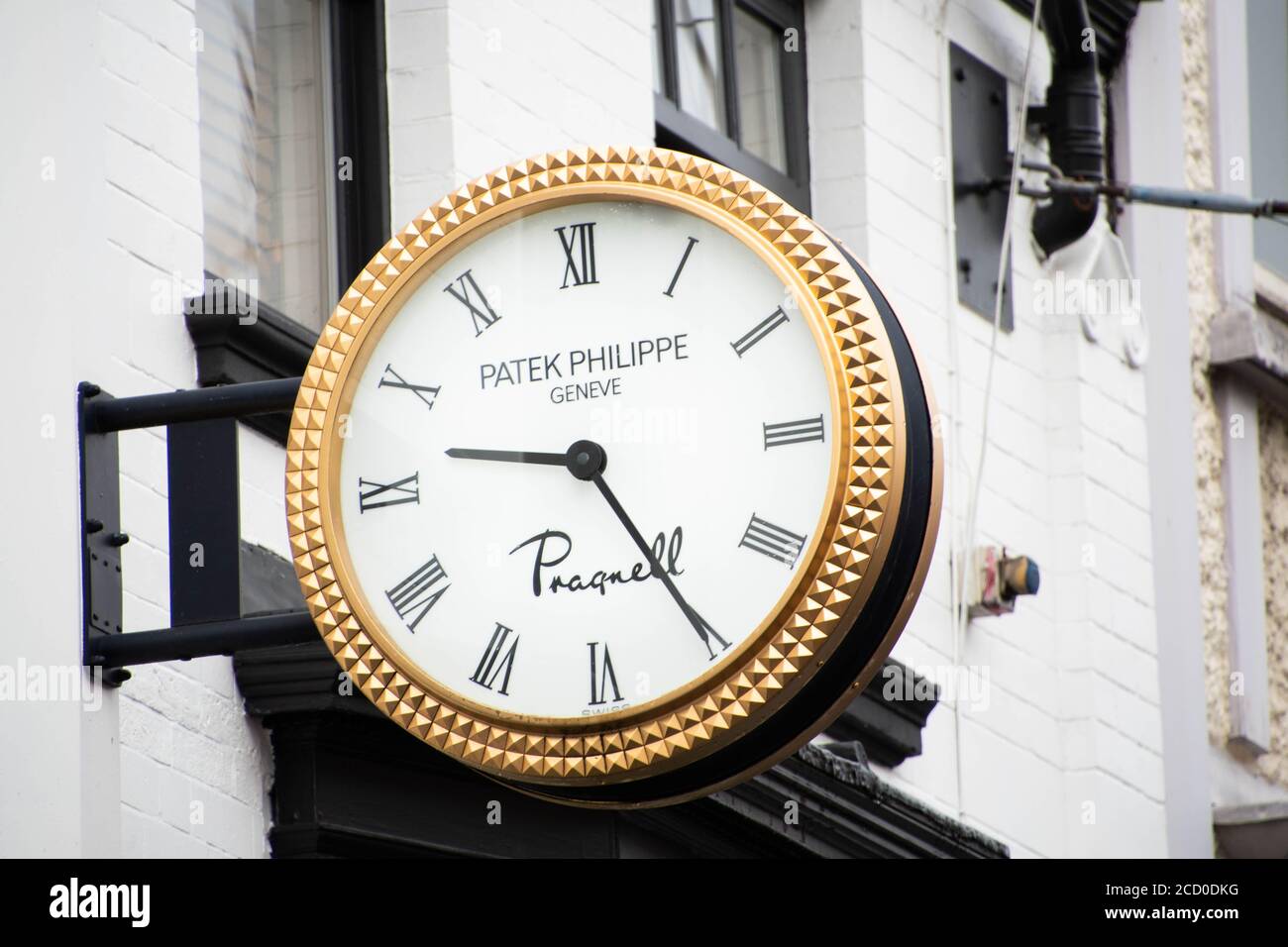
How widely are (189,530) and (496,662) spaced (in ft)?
2.32

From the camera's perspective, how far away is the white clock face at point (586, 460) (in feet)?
15.4

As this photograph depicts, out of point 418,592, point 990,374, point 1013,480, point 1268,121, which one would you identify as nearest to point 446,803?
point 418,592

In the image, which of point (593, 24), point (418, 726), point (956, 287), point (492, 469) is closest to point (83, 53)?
point (492, 469)

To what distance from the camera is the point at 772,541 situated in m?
4.68

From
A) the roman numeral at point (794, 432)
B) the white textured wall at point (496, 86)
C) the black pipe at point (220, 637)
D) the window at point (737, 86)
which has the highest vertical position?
the window at point (737, 86)

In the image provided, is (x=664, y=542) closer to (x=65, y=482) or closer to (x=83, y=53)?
(x=65, y=482)

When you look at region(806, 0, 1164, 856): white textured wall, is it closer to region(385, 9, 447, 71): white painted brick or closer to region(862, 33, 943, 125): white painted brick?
region(862, 33, 943, 125): white painted brick

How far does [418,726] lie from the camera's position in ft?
15.4

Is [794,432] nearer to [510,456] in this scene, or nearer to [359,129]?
[510,456]

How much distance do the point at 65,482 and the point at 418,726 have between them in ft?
3.24

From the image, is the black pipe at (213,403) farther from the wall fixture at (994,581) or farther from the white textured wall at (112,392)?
the wall fixture at (994,581)

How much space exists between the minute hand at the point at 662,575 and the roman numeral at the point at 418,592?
0.35 metres

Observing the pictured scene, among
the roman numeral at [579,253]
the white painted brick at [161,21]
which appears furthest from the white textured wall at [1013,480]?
the roman numeral at [579,253]
